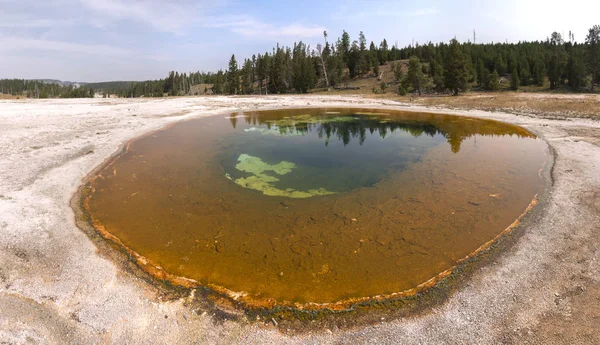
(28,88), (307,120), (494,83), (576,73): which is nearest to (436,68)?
(494,83)

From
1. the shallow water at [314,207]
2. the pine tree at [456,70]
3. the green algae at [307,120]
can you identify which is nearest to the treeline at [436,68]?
the pine tree at [456,70]

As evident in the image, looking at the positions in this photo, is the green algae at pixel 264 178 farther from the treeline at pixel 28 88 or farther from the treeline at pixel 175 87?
the treeline at pixel 28 88

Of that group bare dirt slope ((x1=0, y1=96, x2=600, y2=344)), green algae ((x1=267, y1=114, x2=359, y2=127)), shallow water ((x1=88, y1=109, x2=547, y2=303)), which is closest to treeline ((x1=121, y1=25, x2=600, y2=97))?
green algae ((x1=267, y1=114, x2=359, y2=127))

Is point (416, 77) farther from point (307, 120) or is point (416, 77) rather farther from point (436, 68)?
point (307, 120)

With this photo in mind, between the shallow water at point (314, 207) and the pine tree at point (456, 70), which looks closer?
the shallow water at point (314, 207)

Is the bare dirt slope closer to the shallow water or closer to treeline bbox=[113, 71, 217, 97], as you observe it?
the shallow water

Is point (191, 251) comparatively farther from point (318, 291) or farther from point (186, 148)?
point (186, 148)
